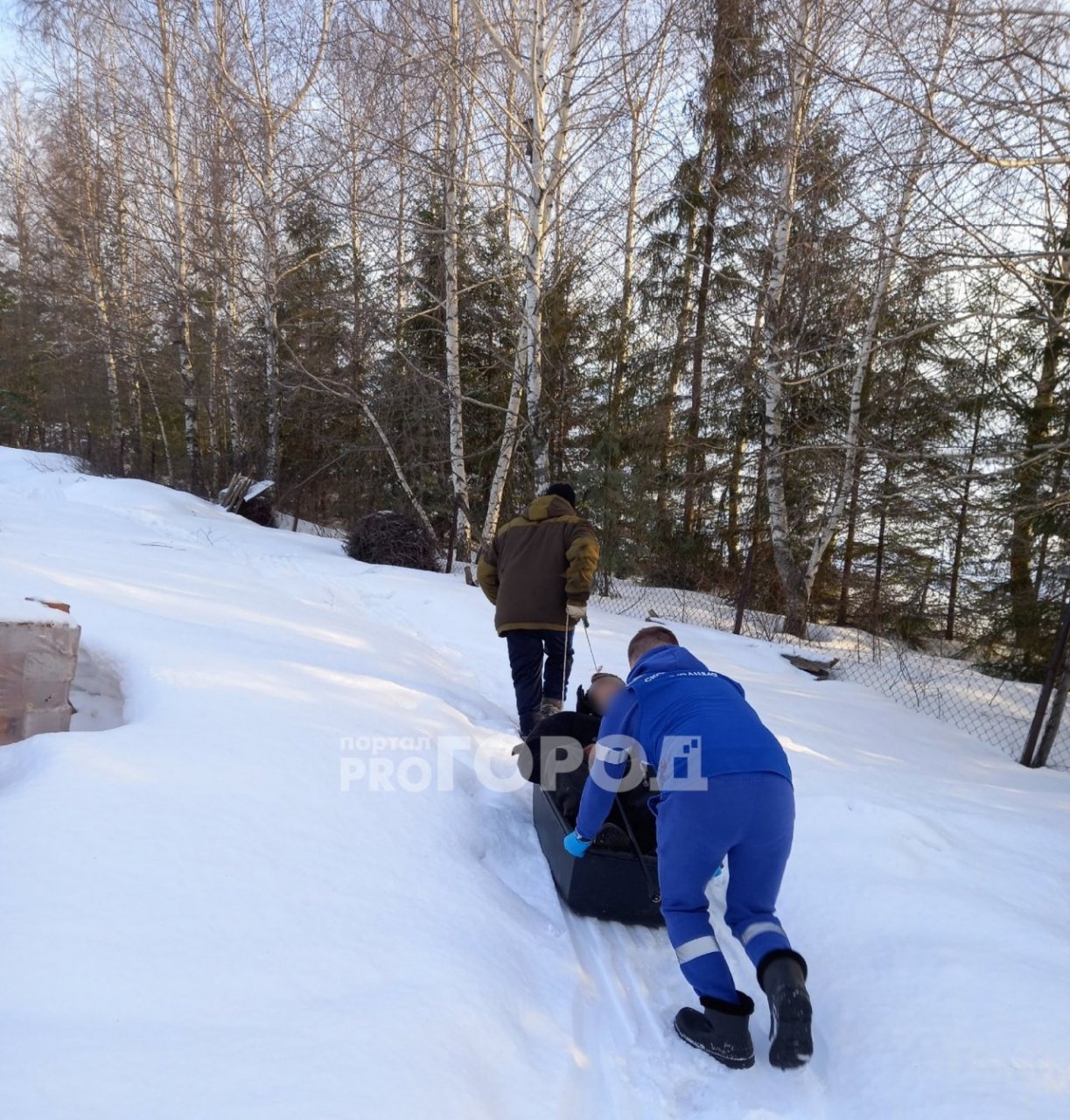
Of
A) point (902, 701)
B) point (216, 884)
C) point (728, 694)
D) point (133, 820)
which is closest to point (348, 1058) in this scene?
point (216, 884)

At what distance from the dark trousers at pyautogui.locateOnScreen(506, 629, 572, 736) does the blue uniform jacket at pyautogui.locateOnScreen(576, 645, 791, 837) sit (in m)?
1.81

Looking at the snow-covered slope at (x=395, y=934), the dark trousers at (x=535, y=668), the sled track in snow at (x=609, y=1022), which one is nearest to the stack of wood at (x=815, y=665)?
the snow-covered slope at (x=395, y=934)

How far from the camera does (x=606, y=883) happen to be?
9.30ft

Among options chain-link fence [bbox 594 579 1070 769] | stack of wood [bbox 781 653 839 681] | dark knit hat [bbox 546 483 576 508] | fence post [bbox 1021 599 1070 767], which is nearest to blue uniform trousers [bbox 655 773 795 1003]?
dark knit hat [bbox 546 483 576 508]

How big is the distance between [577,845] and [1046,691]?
4.81 meters

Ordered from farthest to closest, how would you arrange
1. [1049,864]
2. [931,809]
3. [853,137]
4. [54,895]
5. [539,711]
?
[853,137] → [539,711] → [931,809] → [1049,864] → [54,895]

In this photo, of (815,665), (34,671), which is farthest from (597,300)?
(34,671)

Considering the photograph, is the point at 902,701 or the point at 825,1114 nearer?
the point at 825,1114

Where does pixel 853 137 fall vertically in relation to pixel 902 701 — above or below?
above

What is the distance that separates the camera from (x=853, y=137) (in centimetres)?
612

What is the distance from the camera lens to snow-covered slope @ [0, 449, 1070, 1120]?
1.66m

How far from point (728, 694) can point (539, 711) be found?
224 cm

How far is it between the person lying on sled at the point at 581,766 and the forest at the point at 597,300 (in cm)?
354

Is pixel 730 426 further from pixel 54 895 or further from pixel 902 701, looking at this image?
pixel 54 895
